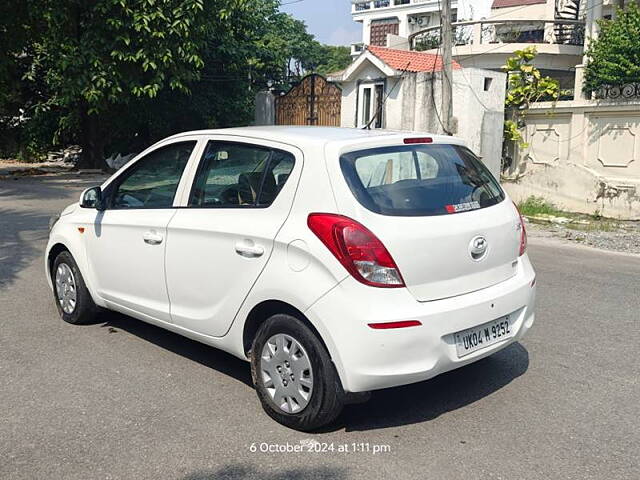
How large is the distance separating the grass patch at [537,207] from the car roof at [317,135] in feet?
34.5

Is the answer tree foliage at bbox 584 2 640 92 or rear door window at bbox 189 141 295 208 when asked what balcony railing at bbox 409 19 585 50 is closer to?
tree foliage at bbox 584 2 640 92

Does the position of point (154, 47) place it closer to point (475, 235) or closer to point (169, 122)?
point (169, 122)

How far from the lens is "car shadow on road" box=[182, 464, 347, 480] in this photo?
3109 mm

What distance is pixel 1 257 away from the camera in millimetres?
8000

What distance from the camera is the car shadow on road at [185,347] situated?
4.47 m

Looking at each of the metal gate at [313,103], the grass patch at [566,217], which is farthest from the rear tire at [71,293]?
the metal gate at [313,103]

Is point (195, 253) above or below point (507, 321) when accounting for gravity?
above

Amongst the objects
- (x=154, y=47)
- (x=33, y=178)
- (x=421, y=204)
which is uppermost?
(x=154, y=47)

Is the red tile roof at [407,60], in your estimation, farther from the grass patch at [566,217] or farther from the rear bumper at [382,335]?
the rear bumper at [382,335]

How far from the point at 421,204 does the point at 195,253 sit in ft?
4.72

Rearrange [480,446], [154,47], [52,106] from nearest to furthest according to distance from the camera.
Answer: [480,446] < [154,47] < [52,106]

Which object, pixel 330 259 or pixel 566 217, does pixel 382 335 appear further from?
pixel 566 217

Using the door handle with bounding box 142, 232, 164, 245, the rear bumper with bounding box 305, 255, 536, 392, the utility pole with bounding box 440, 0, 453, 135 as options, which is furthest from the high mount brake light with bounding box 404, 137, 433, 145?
the utility pole with bounding box 440, 0, 453, 135

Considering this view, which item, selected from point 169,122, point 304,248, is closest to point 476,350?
point 304,248
